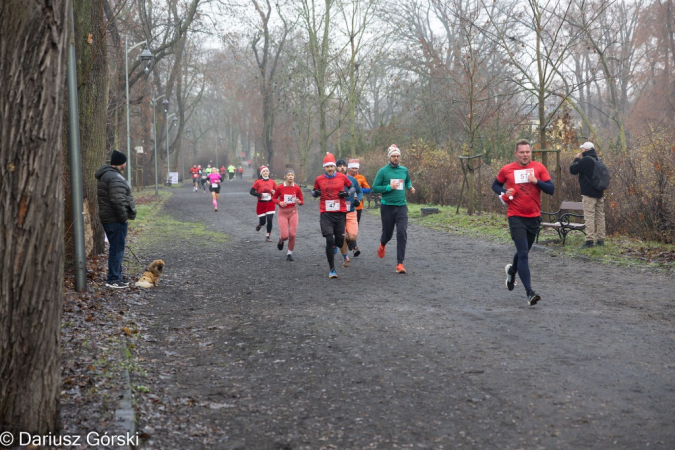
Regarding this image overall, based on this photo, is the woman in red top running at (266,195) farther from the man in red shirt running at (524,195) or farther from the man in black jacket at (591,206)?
the man in red shirt running at (524,195)

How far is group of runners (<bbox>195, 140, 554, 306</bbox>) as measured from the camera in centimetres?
924

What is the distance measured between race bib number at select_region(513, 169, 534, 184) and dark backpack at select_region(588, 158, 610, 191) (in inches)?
228

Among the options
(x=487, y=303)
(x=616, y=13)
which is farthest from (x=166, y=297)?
(x=616, y=13)

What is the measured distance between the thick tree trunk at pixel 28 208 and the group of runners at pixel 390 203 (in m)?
5.86

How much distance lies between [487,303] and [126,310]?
4337 millimetres

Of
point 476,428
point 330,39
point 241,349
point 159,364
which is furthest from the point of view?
point 330,39

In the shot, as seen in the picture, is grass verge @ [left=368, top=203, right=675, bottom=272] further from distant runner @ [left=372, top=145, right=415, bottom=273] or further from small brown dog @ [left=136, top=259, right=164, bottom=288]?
small brown dog @ [left=136, top=259, right=164, bottom=288]

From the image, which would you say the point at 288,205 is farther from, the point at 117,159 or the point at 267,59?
the point at 267,59

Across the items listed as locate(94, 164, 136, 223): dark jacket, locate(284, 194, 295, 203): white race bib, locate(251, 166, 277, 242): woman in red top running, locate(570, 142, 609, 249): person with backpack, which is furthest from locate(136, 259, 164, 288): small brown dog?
locate(570, 142, 609, 249): person with backpack

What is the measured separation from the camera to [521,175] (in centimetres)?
926

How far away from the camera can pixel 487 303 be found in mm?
9086

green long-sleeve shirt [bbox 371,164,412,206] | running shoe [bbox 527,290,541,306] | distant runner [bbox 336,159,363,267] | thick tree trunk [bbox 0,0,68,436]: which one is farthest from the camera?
distant runner [bbox 336,159,363,267]

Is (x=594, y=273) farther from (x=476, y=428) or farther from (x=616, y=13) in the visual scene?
(x=616, y=13)

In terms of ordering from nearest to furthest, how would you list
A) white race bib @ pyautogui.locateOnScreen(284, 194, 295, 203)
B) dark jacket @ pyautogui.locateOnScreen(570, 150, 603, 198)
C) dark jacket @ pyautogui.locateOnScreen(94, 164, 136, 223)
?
1. dark jacket @ pyautogui.locateOnScreen(94, 164, 136, 223)
2. white race bib @ pyautogui.locateOnScreen(284, 194, 295, 203)
3. dark jacket @ pyautogui.locateOnScreen(570, 150, 603, 198)
